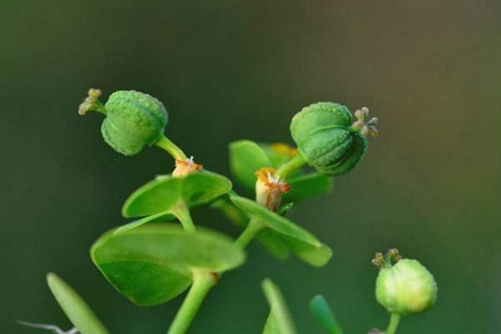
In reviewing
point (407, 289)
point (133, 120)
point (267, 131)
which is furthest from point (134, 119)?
point (267, 131)

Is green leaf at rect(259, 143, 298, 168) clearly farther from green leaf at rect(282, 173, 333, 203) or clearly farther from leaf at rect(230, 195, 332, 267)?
leaf at rect(230, 195, 332, 267)

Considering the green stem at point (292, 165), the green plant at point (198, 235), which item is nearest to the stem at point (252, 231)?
the green plant at point (198, 235)

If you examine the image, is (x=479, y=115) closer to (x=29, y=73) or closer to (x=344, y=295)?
(x=344, y=295)

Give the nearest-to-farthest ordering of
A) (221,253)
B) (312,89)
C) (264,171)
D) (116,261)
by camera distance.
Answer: (221,253) → (116,261) → (264,171) → (312,89)

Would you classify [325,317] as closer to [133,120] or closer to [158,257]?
[158,257]

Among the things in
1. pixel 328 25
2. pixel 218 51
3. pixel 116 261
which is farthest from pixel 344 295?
pixel 116 261
